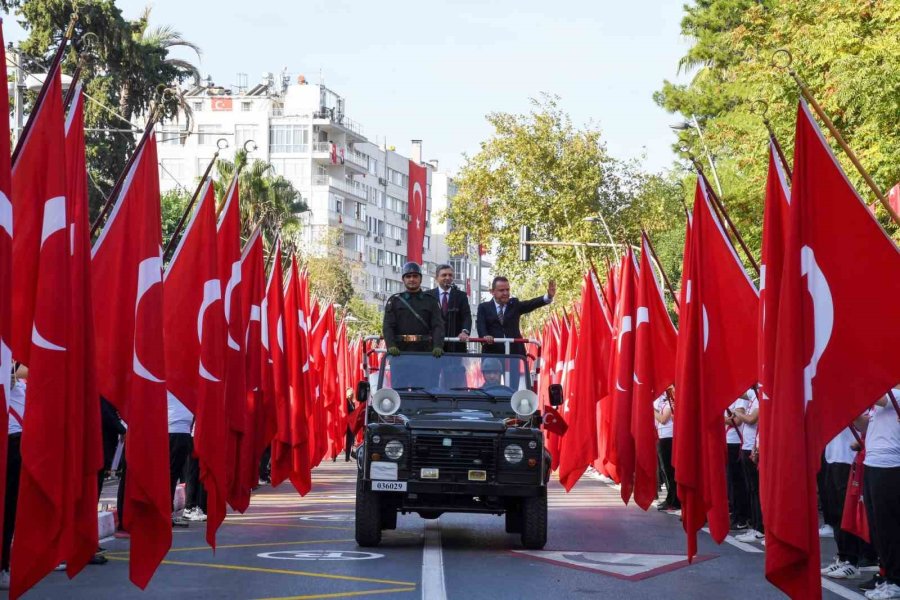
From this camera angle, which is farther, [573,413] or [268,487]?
[268,487]

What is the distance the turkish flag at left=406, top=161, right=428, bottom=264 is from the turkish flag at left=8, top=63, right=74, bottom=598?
12387cm

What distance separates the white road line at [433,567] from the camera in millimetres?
11086

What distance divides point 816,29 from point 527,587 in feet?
52.8

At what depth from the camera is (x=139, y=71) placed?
4581 centimetres

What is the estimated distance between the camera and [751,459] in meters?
16.9

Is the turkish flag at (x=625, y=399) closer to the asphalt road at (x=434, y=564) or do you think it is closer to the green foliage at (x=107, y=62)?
the asphalt road at (x=434, y=564)

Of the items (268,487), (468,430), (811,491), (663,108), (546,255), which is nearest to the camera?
(811,491)

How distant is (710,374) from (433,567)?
2909 millimetres

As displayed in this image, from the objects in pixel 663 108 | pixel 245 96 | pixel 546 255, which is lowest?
pixel 546 255

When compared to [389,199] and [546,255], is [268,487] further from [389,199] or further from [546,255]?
[389,199]

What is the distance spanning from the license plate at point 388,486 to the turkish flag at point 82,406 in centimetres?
521

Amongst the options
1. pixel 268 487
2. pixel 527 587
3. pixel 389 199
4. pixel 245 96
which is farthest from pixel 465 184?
pixel 389 199

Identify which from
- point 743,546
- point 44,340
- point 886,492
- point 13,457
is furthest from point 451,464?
point 44,340

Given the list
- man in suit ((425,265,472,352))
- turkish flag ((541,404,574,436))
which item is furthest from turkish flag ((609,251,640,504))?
man in suit ((425,265,472,352))
